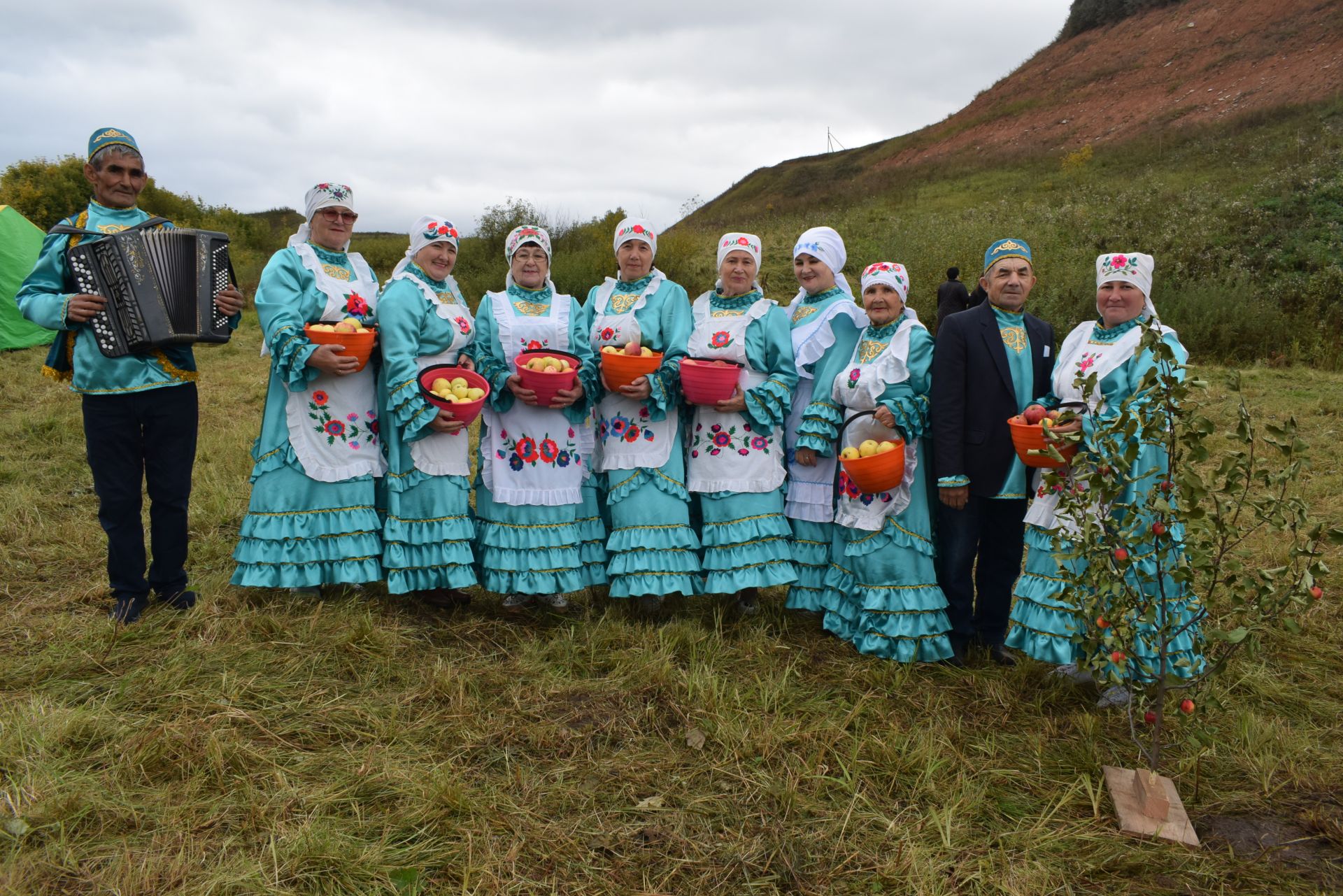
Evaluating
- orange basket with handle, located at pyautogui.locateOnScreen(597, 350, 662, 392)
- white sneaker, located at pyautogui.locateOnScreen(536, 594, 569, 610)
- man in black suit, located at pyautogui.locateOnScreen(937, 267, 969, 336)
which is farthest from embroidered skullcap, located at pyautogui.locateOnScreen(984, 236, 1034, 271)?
man in black suit, located at pyautogui.locateOnScreen(937, 267, 969, 336)

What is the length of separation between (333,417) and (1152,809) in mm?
3935

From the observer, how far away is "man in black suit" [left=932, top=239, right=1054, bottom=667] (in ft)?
12.9

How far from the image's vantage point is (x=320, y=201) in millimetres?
4289

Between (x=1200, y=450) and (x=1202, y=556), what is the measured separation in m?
0.35

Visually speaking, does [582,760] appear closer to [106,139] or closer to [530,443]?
[530,443]

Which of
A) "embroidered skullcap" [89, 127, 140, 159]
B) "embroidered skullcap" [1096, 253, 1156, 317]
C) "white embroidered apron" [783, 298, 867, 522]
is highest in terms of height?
"embroidered skullcap" [89, 127, 140, 159]

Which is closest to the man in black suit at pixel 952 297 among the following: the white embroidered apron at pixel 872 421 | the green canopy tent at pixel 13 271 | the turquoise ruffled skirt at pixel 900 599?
the white embroidered apron at pixel 872 421

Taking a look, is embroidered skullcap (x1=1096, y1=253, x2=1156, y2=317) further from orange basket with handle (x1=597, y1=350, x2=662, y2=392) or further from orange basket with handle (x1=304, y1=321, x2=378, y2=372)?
orange basket with handle (x1=304, y1=321, x2=378, y2=372)

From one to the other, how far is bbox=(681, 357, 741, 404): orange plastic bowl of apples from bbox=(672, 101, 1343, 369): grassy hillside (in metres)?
11.6

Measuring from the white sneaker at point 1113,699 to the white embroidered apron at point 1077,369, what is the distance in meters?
0.79

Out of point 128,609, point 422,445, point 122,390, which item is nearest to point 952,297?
point 422,445

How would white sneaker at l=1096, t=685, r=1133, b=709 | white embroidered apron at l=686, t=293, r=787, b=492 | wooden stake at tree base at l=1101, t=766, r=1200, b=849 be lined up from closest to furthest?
wooden stake at tree base at l=1101, t=766, r=1200, b=849 → white sneaker at l=1096, t=685, r=1133, b=709 → white embroidered apron at l=686, t=293, r=787, b=492

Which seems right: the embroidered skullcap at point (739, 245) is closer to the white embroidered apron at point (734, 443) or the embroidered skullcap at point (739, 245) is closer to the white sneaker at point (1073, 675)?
the white embroidered apron at point (734, 443)

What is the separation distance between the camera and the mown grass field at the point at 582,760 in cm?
262
